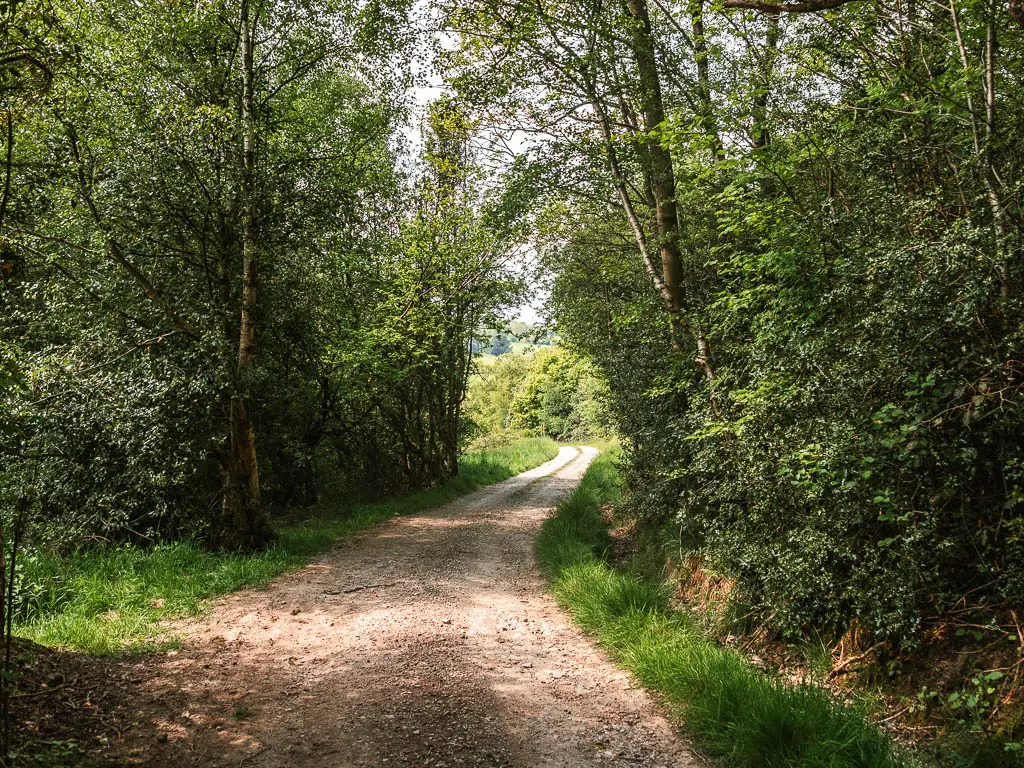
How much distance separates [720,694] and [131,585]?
6.81 metres

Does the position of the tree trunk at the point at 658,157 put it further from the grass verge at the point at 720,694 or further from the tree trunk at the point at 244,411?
the tree trunk at the point at 244,411

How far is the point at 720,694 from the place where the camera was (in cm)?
432

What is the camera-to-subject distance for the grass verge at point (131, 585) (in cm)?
580

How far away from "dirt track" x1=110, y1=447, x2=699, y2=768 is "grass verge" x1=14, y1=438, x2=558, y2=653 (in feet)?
1.32

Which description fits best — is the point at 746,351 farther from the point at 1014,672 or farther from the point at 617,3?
the point at 617,3

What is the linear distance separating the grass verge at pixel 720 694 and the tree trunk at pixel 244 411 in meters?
5.33

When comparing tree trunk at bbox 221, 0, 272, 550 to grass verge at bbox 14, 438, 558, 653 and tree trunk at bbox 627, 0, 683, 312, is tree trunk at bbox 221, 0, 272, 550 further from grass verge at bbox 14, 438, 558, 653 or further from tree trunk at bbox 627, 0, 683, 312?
tree trunk at bbox 627, 0, 683, 312

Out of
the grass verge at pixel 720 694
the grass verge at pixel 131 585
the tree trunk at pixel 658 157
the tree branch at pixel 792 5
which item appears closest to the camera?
the grass verge at pixel 720 694

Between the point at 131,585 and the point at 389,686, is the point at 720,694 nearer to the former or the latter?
the point at 389,686

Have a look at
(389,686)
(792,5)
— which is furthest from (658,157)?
(389,686)

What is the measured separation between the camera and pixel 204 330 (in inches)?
356

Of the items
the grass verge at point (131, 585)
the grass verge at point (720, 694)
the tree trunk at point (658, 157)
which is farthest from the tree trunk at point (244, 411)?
the tree trunk at point (658, 157)

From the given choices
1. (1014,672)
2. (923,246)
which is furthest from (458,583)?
(923,246)

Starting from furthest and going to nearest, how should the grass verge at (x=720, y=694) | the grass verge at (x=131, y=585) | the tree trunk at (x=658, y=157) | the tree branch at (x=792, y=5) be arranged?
the tree trunk at (x=658, y=157) → the grass verge at (x=131, y=585) → the tree branch at (x=792, y=5) → the grass verge at (x=720, y=694)
